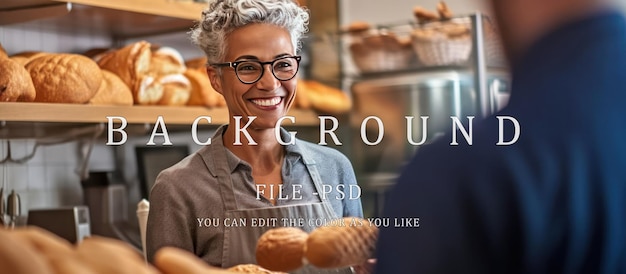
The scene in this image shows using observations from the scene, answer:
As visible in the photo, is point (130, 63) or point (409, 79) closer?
point (130, 63)

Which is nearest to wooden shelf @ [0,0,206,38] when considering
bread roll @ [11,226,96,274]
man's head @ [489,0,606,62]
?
bread roll @ [11,226,96,274]

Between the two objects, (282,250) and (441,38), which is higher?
(441,38)

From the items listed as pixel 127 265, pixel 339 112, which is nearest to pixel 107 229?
pixel 339 112

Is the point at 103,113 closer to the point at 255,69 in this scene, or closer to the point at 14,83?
the point at 14,83

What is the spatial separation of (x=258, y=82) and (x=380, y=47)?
4.33ft

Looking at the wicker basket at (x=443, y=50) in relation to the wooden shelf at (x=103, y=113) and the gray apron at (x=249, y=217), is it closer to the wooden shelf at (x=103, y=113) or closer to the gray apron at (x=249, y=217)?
the wooden shelf at (x=103, y=113)

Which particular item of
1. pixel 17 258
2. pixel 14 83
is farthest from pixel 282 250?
pixel 14 83

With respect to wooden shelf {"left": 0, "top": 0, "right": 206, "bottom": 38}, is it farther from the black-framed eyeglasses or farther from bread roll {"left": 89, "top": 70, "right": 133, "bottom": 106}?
the black-framed eyeglasses

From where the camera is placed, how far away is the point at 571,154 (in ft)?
1.50

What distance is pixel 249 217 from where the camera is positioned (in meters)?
1.44

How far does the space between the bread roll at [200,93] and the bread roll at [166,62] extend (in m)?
0.04

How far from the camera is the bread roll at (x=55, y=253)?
1.85 feet

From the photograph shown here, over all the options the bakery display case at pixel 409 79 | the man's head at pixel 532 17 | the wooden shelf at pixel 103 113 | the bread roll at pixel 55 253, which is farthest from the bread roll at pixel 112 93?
the man's head at pixel 532 17

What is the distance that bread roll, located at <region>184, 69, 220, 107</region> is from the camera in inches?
91.7
